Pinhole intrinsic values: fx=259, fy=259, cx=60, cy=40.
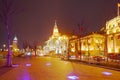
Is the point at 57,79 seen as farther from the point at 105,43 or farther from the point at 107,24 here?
the point at 107,24

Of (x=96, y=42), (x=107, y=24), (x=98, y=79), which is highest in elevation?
(x=107, y=24)

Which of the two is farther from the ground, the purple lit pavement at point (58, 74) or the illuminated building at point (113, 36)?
the illuminated building at point (113, 36)

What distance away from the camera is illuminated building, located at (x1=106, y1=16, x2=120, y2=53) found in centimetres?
9212

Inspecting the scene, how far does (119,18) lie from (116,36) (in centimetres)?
906

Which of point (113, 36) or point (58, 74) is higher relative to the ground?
point (113, 36)

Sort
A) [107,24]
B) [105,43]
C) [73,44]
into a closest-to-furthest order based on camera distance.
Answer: [105,43], [107,24], [73,44]

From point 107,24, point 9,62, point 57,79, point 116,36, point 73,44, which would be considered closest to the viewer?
point 57,79

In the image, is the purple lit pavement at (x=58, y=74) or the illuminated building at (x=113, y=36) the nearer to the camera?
the purple lit pavement at (x=58, y=74)

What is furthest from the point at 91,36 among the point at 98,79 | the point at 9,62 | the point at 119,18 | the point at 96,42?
the point at 98,79

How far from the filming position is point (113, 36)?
95312 mm

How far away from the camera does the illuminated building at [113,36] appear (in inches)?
3627

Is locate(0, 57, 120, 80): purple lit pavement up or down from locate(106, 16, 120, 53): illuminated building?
down

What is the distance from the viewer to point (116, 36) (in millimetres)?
92125

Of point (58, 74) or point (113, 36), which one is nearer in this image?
point (58, 74)
